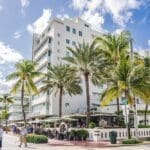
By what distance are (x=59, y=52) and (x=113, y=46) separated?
26.7 meters

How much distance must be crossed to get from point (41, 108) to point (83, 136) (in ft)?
119

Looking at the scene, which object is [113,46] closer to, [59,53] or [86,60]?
[86,60]

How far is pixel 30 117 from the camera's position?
236ft

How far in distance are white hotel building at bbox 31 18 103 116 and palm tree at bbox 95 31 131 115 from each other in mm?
23417

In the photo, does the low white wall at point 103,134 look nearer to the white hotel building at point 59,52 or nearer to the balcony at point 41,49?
the white hotel building at point 59,52

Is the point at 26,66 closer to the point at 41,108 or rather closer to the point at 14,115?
the point at 41,108

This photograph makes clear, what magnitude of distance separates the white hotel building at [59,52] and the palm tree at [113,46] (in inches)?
922

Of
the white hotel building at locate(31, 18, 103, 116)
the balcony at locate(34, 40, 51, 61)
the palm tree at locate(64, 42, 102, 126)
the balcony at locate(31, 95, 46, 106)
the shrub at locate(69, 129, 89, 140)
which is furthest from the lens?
the balcony at locate(34, 40, 51, 61)

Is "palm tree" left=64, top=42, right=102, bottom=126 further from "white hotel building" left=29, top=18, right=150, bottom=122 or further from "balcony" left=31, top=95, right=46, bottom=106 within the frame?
"balcony" left=31, top=95, right=46, bottom=106

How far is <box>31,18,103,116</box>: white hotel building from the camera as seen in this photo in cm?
6419

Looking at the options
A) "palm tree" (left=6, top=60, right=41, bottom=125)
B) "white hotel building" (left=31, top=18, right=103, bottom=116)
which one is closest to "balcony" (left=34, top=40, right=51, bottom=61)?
"white hotel building" (left=31, top=18, right=103, bottom=116)

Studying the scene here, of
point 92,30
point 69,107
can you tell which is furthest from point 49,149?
point 92,30

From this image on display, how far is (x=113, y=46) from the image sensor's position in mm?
41562

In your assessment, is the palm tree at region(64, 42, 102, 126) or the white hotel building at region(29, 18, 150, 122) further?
the white hotel building at region(29, 18, 150, 122)
